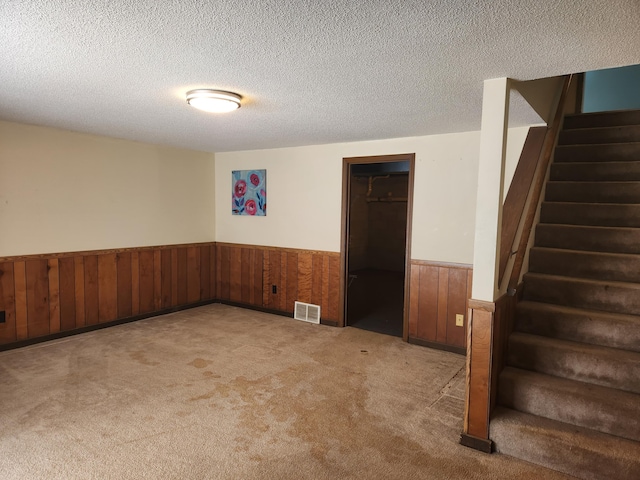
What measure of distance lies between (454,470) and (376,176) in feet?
22.6

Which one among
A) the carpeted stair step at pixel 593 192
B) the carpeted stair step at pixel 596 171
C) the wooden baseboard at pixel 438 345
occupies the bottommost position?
the wooden baseboard at pixel 438 345

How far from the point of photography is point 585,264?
9.53ft

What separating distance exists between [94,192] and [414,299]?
144 inches

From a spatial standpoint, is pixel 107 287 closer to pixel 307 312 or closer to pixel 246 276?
pixel 246 276

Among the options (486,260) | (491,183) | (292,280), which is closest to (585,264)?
(486,260)

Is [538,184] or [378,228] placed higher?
A: [538,184]

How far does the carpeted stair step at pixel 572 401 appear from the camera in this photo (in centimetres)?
212

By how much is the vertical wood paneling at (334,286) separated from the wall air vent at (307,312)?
177 mm

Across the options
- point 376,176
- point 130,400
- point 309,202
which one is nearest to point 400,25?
point 130,400

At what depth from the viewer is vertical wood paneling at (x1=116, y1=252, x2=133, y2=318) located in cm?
460

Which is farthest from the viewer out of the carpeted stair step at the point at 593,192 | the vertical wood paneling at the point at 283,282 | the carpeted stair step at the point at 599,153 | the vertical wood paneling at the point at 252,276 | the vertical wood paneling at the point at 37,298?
the vertical wood paneling at the point at 252,276

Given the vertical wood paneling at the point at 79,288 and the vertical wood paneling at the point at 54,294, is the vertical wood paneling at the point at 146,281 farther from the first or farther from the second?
the vertical wood paneling at the point at 54,294

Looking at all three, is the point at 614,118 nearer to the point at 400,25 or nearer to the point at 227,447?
the point at 400,25

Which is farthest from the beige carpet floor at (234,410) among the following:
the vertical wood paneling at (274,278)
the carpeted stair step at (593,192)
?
the carpeted stair step at (593,192)
